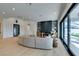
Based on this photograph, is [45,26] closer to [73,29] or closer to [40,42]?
[40,42]

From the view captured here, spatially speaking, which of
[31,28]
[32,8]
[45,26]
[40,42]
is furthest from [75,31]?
[45,26]

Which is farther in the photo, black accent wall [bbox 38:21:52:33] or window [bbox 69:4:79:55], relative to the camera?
black accent wall [bbox 38:21:52:33]

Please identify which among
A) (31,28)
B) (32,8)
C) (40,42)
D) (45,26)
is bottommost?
(40,42)

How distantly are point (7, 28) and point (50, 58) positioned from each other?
422 inches

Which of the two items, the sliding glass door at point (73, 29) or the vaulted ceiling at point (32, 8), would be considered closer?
the sliding glass door at point (73, 29)

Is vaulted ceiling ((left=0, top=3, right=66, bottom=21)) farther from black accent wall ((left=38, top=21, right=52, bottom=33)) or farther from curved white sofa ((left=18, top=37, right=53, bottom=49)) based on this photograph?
black accent wall ((left=38, top=21, right=52, bottom=33))

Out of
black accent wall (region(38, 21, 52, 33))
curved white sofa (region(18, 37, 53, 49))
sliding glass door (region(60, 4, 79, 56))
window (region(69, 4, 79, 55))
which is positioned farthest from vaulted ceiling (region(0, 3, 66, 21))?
black accent wall (region(38, 21, 52, 33))

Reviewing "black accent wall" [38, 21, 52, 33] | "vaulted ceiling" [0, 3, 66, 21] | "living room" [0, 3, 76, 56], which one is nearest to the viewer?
"living room" [0, 3, 76, 56]

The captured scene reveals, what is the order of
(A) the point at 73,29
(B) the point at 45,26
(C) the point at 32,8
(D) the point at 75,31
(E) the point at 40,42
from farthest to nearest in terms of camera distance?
(B) the point at 45,26 → (C) the point at 32,8 → (E) the point at 40,42 → (A) the point at 73,29 → (D) the point at 75,31

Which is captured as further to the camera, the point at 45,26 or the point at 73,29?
the point at 45,26

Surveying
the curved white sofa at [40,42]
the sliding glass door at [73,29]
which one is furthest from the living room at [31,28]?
the sliding glass door at [73,29]

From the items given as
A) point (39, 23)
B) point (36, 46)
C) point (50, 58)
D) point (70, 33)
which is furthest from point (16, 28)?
point (50, 58)

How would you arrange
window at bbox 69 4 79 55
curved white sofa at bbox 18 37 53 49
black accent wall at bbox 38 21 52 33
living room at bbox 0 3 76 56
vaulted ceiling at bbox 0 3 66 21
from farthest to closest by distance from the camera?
black accent wall at bbox 38 21 52 33 → vaulted ceiling at bbox 0 3 66 21 → curved white sofa at bbox 18 37 53 49 → living room at bbox 0 3 76 56 → window at bbox 69 4 79 55

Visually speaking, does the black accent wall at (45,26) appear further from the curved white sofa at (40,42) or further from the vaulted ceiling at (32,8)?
the curved white sofa at (40,42)
